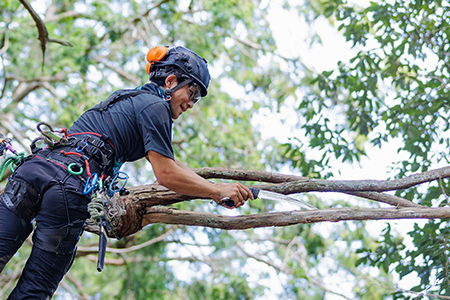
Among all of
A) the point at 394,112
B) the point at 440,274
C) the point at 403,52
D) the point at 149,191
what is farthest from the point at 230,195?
the point at 403,52

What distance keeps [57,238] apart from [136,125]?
0.64m

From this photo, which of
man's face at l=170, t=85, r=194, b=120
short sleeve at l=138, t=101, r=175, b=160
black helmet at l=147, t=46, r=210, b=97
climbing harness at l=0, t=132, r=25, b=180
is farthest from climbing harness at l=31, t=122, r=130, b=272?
black helmet at l=147, t=46, r=210, b=97

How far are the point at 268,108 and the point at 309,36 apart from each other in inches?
91.1

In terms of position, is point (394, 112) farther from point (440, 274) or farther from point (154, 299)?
point (154, 299)

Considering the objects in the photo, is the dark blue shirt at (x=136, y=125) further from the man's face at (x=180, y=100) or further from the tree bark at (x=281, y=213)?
the tree bark at (x=281, y=213)

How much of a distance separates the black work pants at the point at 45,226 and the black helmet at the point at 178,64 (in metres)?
0.79

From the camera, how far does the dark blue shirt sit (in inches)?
88.9

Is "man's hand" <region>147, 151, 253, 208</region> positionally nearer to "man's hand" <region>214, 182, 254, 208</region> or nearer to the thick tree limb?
"man's hand" <region>214, 182, 254, 208</region>

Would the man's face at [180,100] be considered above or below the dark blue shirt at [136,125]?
above

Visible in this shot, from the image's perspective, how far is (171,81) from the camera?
2619 millimetres

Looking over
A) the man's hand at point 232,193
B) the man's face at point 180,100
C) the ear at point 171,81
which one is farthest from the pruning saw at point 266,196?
the ear at point 171,81

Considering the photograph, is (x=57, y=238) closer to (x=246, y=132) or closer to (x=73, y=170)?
(x=73, y=170)

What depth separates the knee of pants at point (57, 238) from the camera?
2188 millimetres

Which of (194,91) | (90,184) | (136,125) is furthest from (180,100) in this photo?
(90,184)
